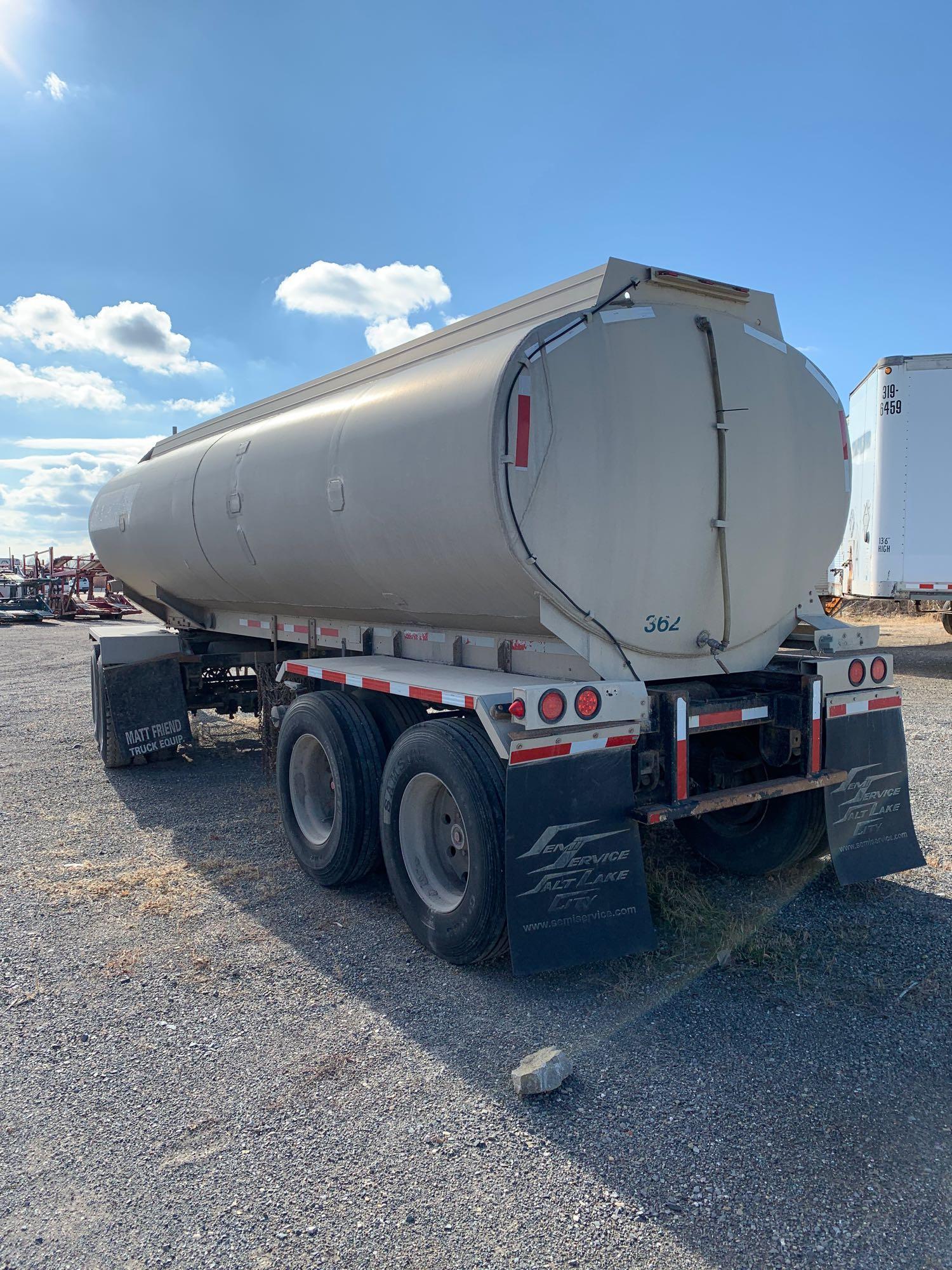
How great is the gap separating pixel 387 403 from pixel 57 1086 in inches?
143

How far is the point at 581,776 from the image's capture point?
396 cm

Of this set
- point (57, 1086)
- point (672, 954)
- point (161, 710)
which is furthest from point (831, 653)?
point (161, 710)

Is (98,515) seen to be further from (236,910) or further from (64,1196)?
(64,1196)

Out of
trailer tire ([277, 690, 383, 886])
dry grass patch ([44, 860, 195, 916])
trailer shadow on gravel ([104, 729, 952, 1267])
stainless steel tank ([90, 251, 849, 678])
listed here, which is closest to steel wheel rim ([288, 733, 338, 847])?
trailer tire ([277, 690, 383, 886])

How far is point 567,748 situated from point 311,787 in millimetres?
2507

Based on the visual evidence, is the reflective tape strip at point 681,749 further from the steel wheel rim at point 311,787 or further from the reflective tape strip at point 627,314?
the steel wheel rim at point 311,787

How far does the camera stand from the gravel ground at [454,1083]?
2607 millimetres

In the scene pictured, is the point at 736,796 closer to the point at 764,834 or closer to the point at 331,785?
the point at 764,834

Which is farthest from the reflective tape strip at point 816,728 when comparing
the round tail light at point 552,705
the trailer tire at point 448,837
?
the trailer tire at point 448,837

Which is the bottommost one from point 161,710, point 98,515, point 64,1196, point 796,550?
point 64,1196

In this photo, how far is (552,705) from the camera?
3854 millimetres

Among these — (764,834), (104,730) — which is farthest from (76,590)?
(764,834)

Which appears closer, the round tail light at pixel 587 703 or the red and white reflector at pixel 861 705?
the round tail light at pixel 587 703

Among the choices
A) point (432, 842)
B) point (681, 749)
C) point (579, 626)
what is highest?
point (579, 626)
